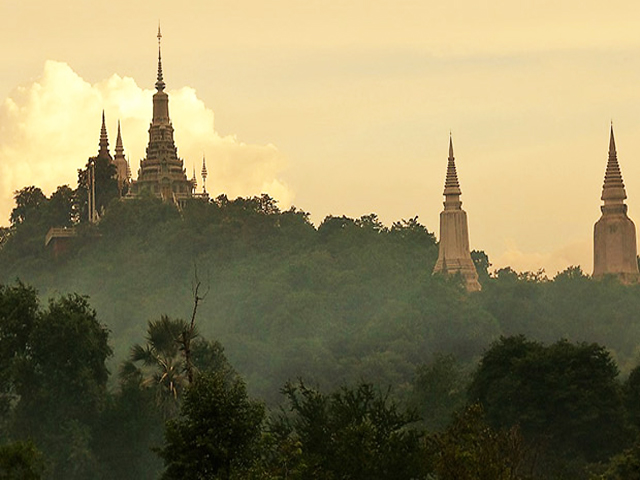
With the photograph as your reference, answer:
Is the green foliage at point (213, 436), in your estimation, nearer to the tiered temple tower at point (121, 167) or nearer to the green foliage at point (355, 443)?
the green foliage at point (355, 443)

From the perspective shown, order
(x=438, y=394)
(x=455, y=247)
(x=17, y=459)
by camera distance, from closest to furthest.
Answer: (x=17, y=459) → (x=438, y=394) → (x=455, y=247)

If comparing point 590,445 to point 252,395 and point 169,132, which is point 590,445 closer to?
point 252,395

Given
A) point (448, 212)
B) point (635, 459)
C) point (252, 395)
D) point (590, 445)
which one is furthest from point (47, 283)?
point (635, 459)

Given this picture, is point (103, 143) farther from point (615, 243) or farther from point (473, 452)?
point (473, 452)

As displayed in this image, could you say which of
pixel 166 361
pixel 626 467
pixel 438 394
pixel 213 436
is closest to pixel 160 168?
pixel 438 394

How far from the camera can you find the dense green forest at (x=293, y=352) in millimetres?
57688

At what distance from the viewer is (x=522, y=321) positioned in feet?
522

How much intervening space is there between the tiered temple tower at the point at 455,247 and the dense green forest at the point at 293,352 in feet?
6.75

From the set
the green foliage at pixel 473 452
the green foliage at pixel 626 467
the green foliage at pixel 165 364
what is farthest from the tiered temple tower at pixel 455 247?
the green foliage at pixel 473 452

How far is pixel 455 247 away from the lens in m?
171

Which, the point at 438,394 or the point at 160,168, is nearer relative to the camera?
the point at 438,394

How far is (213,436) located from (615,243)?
412 feet

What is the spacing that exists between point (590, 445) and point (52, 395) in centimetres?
2358

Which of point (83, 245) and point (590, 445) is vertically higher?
point (83, 245)
